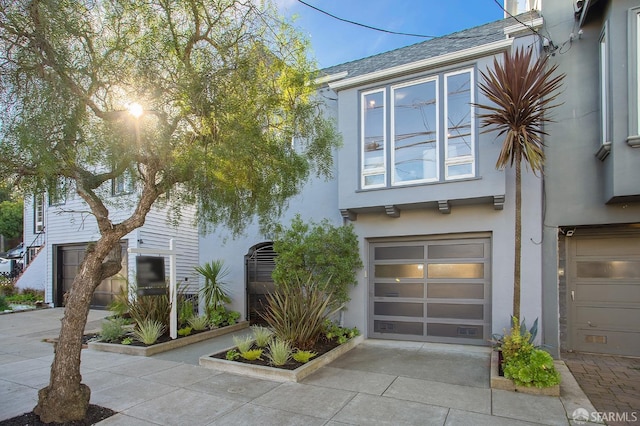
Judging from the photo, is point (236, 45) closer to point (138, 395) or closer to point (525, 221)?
point (138, 395)

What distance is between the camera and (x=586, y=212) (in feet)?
22.2

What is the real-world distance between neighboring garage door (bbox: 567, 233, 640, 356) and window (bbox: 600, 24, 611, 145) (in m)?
1.98

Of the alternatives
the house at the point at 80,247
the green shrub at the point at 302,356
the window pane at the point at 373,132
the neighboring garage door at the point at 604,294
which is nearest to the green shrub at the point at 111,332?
the green shrub at the point at 302,356

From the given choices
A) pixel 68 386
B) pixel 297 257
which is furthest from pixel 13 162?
pixel 297 257

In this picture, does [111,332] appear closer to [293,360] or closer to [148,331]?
[148,331]

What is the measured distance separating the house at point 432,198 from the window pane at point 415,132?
0.07ft

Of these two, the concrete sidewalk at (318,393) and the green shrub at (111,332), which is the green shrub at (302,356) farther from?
the green shrub at (111,332)

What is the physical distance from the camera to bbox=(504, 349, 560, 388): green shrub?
5.11 metres

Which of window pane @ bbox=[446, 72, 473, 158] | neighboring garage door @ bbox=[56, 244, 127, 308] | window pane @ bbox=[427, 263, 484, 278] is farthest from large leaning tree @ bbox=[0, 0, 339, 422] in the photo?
neighboring garage door @ bbox=[56, 244, 127, 308]

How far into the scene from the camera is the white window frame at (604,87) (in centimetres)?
638

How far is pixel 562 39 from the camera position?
A: 7152 millimetres

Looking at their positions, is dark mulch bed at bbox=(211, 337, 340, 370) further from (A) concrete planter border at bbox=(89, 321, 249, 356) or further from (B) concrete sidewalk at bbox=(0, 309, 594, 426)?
(A) concrete planter border at bbox=(89, 321, 249, 356)

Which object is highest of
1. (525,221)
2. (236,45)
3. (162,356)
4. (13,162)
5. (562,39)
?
(562,39)

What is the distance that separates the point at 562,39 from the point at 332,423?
7.64m
